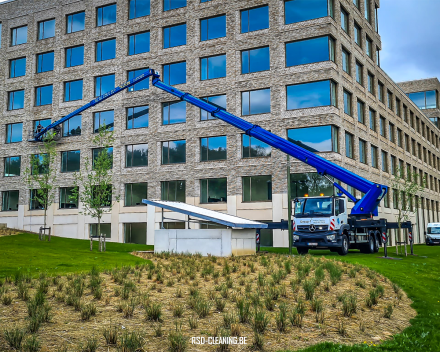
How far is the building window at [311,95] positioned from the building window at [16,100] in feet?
91.8

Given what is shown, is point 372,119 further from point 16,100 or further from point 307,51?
point 16,100

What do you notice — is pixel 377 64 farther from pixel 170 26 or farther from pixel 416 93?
pixel 416 93

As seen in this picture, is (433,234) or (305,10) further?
(433,234)

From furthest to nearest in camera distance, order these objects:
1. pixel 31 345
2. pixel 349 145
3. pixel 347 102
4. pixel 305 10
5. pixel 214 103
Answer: pixel 214 103 → pixel 347 102 → pixel 349 145 → pixel 305 10 → pixel 31 345

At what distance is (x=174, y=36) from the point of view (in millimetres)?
41000

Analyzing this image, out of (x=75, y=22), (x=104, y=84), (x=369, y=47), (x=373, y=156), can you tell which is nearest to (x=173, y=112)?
(x=104, y=84)

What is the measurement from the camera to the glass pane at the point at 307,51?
115 ft

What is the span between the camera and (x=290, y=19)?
36.3 m

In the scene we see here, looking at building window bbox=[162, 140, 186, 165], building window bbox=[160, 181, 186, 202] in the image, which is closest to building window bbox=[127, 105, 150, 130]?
building window bbox=[162, 140, 186, 165]

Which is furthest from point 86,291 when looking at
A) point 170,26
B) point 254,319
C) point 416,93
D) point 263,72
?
point 416,93

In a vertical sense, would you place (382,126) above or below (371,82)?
below

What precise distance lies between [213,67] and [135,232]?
15516 millimetres

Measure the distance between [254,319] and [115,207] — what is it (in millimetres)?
34250

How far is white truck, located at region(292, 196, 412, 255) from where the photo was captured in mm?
24219
